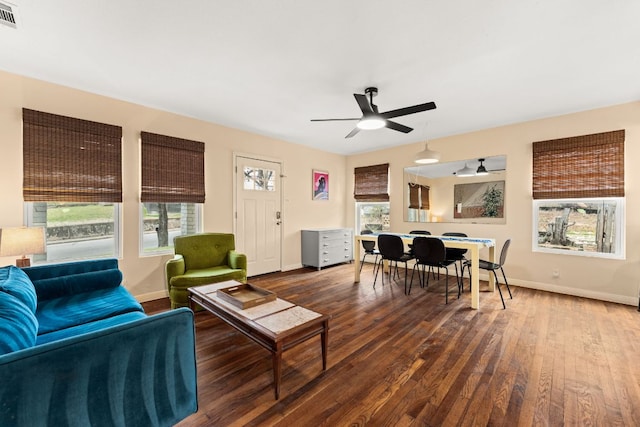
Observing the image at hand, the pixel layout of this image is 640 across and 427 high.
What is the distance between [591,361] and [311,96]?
11.5 feet

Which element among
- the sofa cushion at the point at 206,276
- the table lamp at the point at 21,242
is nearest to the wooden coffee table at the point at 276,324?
the sofa cushion at the point at 206,276

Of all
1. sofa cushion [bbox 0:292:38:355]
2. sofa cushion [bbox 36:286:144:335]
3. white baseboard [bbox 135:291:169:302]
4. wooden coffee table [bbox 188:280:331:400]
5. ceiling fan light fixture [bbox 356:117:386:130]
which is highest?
ceiling fan light fixture [bbox 356:117:386:130]

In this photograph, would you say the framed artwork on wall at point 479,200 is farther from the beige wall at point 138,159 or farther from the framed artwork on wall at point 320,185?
the beige wall at point 138,159

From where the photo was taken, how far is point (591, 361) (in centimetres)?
210

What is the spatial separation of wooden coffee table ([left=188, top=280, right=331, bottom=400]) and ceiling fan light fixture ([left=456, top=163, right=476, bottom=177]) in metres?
3.83

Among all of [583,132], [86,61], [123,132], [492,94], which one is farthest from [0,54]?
[583,132]

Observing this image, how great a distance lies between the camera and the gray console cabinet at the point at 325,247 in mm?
5168

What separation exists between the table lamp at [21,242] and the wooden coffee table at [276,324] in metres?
1.65

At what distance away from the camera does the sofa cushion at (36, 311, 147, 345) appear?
1602 mm

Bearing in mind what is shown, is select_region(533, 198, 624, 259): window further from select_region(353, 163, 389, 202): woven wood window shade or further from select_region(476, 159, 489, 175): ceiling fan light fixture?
select_region(353, 163, 389, 202): woven wood window shade

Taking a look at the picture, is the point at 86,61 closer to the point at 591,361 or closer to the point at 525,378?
the point at 525,378

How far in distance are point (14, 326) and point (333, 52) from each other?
103 inches

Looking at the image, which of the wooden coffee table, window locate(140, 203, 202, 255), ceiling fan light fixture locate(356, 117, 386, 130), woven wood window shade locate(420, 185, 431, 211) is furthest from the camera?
woven wood window shade locate(420, 185, 431, 211)

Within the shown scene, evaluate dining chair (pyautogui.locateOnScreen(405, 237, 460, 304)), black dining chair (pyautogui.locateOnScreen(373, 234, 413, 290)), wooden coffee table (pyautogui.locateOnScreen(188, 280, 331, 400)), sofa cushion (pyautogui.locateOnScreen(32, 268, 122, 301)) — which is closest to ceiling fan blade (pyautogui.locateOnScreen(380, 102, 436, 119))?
dining chair (pyautogui.locateOnScreen(405, 237, 460, 304))
